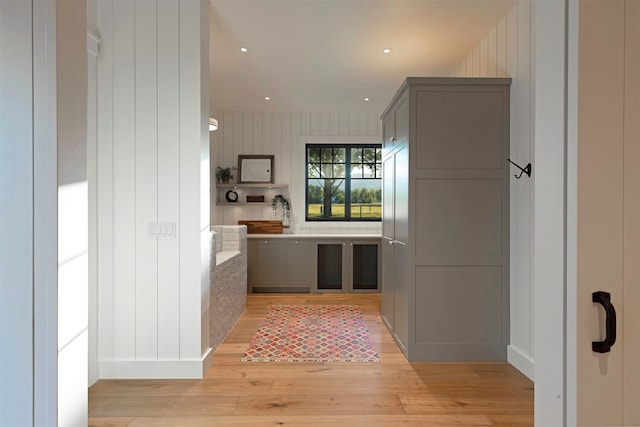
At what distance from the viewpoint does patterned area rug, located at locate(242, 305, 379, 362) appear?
3.00 metres

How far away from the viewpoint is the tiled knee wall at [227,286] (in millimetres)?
3133

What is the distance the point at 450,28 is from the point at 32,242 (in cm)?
336

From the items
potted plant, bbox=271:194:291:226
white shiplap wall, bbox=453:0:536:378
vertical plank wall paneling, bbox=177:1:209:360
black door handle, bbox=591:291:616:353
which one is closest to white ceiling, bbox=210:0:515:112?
white shiplap wall, bbox=453:0:536:378

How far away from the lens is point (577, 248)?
776mm

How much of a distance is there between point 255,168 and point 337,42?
282 cm

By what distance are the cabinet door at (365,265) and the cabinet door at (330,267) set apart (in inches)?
7.5

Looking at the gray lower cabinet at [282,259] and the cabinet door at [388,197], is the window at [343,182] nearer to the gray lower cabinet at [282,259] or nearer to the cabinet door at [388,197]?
the gray lower cabinet at [282,259]

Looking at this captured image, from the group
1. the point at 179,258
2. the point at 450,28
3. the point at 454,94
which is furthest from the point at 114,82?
the point at 450,28

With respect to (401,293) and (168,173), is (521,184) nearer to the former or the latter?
(401,293)

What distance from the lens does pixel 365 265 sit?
533 cm

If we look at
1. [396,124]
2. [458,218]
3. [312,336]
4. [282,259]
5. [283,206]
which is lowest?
[312,336]

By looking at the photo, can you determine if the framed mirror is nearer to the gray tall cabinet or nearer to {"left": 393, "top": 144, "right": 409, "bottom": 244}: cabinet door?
{"left": 393, "top": 144, "right": 409, "bottom": 244}: cabinet door

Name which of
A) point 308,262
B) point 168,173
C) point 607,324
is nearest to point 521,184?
point 607,324

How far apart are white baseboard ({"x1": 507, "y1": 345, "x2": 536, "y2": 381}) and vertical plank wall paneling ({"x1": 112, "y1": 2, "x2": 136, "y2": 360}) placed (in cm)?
286
